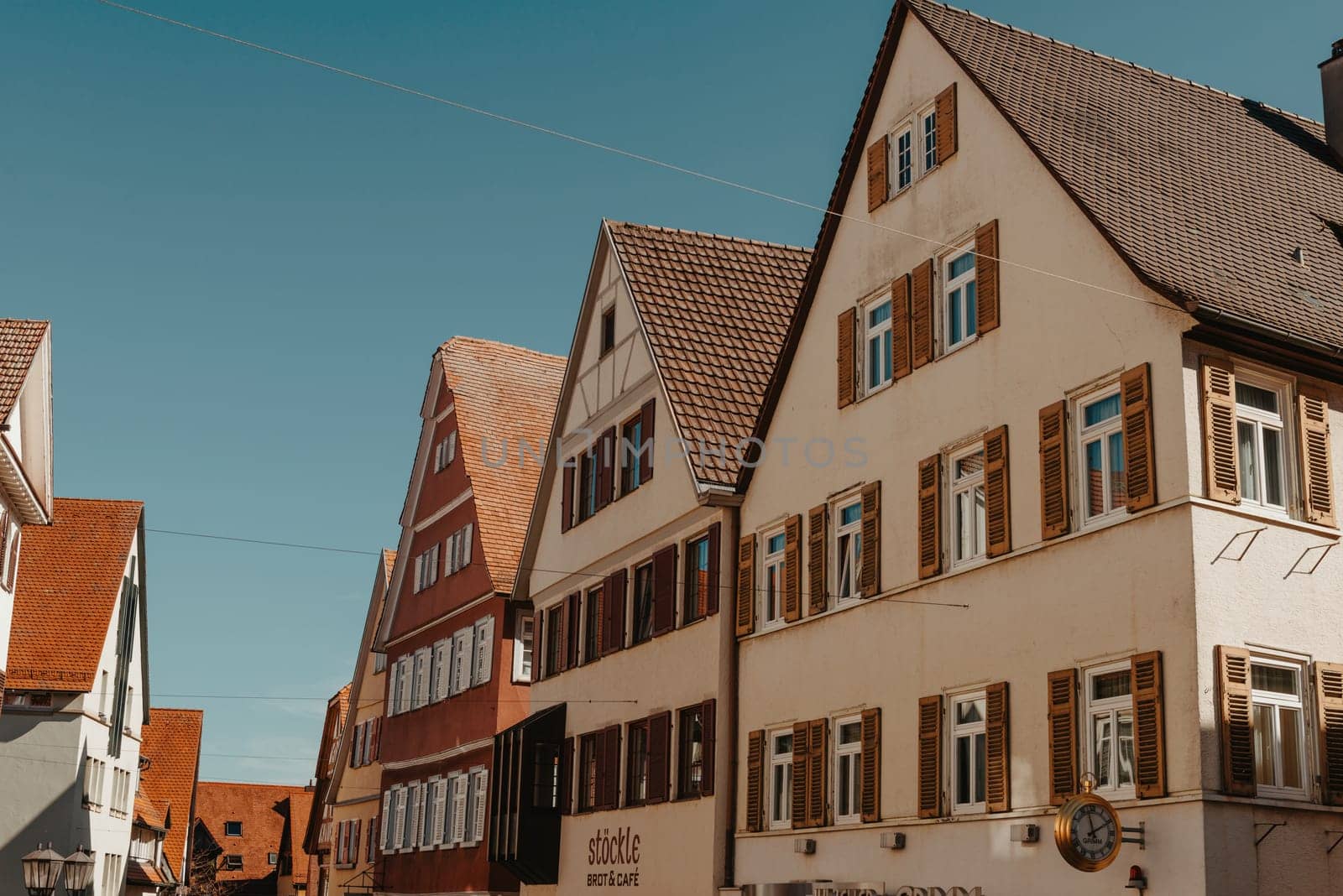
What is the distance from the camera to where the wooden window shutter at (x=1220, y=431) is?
16.0m

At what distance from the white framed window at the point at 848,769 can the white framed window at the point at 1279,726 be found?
5937 mm

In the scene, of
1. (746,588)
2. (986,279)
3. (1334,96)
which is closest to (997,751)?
(986,279)

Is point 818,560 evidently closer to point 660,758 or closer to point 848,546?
point 848,546

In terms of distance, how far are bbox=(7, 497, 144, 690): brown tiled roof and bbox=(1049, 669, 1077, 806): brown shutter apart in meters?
31.7

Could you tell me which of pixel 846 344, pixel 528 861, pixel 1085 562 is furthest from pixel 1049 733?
pixel 528 861

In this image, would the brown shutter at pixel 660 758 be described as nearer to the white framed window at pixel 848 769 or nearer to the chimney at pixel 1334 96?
the white framed window at pixel 848 769

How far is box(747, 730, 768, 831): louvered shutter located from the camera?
23188 mm

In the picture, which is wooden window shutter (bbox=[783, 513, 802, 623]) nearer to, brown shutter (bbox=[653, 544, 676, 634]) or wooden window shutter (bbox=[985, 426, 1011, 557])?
brown shutter (bbox=[653, 544, 676, 634])

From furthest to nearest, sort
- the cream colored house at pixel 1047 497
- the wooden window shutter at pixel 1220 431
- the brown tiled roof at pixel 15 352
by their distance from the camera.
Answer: the brown tiled roof at pixel 15 352, the wooden window shutter at pixel 1220 431, the cream colored house at pixel 1047 497

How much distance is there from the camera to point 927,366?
20.5m

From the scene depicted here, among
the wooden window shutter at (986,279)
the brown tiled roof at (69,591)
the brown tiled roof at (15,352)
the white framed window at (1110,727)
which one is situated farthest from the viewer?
the brown tiled roof at (69,591)

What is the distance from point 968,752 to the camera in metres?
18.8

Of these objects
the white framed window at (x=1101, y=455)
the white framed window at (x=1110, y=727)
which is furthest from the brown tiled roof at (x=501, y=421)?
the white framed window at (x=1110, y=727)

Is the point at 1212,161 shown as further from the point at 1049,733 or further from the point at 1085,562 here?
the point at 1049,733
